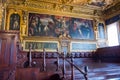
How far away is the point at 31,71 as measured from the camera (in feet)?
15.3

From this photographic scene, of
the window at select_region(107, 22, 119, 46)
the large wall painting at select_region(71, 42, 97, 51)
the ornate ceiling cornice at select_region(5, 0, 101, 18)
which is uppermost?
the ornate ceiling cornice at select_region(5, 0, 101, 18)

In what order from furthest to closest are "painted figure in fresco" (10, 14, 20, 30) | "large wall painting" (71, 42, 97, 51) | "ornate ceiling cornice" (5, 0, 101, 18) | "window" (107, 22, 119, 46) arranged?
"window" (107, 22, 119, 46) → "large wall painting" (71, 42, 97, 51) → "ornate ceiling cornice" (5, 0, 101, 18) → "painted figure in fresco" (10, 14, 20, 30)

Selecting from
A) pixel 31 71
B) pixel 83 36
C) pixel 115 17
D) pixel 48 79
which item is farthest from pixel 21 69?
pixel 115 17

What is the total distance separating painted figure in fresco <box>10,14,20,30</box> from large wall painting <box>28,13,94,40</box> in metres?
0.76

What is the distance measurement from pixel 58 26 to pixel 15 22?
9.64 ft

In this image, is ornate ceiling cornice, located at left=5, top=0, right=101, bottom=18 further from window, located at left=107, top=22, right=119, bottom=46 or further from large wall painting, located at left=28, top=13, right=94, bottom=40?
window, located at left=107, top=22, right=119, bottom=46

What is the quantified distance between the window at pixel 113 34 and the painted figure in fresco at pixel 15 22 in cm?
705

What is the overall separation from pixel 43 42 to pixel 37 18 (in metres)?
1.72

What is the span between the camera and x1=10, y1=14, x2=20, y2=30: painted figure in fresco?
821 centimetres

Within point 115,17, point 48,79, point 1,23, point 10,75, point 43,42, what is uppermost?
point 115,17

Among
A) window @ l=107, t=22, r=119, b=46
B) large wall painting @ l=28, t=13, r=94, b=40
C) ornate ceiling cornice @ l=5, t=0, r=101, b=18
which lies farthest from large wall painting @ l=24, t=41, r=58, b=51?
window @ l=107, t=22, r=119, b=46

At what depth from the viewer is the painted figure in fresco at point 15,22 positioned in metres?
8.21

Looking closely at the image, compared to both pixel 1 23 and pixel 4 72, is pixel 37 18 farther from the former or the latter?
pixel 4 72

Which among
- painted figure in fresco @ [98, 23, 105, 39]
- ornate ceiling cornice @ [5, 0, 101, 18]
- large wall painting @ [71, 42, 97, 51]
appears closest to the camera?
ornate ceiling cornice @ [5, 0, 101, 18]
